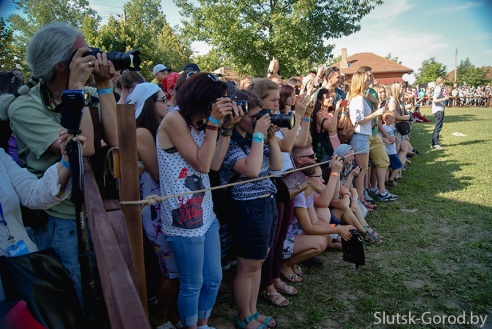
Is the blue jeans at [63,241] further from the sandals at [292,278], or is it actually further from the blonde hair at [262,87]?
the sandals at [292,278]

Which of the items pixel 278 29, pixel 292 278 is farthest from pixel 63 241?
pixel 278 29

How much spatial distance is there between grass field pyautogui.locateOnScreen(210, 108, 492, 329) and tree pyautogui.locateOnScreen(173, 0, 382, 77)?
38.8 feet

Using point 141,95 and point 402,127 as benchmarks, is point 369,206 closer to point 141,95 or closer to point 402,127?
point 402,127

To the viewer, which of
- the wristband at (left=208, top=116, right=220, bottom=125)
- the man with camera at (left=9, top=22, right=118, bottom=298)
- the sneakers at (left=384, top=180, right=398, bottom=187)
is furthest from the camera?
the sneakers at (left=384, top=180, right=398, bottom=187)

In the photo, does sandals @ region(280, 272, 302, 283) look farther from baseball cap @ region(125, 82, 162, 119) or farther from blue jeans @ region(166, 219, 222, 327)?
baseball cap @ region(125, 82, 162, 119)

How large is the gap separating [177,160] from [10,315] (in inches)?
43.0

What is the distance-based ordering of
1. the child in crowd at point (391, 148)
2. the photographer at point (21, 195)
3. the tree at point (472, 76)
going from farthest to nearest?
the tree at point (472, 76) < the child in crowd at point (391, 148) < the photographer at point (21, 195)

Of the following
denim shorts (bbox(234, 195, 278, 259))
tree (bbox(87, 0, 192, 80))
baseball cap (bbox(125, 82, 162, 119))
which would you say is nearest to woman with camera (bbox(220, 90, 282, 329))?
denim shorts (bbox(234, 195, 278, 259))

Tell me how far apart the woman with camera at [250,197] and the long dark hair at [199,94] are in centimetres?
29

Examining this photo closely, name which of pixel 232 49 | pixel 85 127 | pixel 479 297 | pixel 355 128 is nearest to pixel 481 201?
pixel 355 128

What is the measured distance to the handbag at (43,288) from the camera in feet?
Answer: 4.42

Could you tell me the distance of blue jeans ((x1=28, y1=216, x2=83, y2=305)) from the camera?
1685 mm

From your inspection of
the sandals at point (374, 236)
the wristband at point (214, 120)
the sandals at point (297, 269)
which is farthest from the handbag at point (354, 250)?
the wristband at point (214, 120)

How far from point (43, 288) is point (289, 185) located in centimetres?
192
